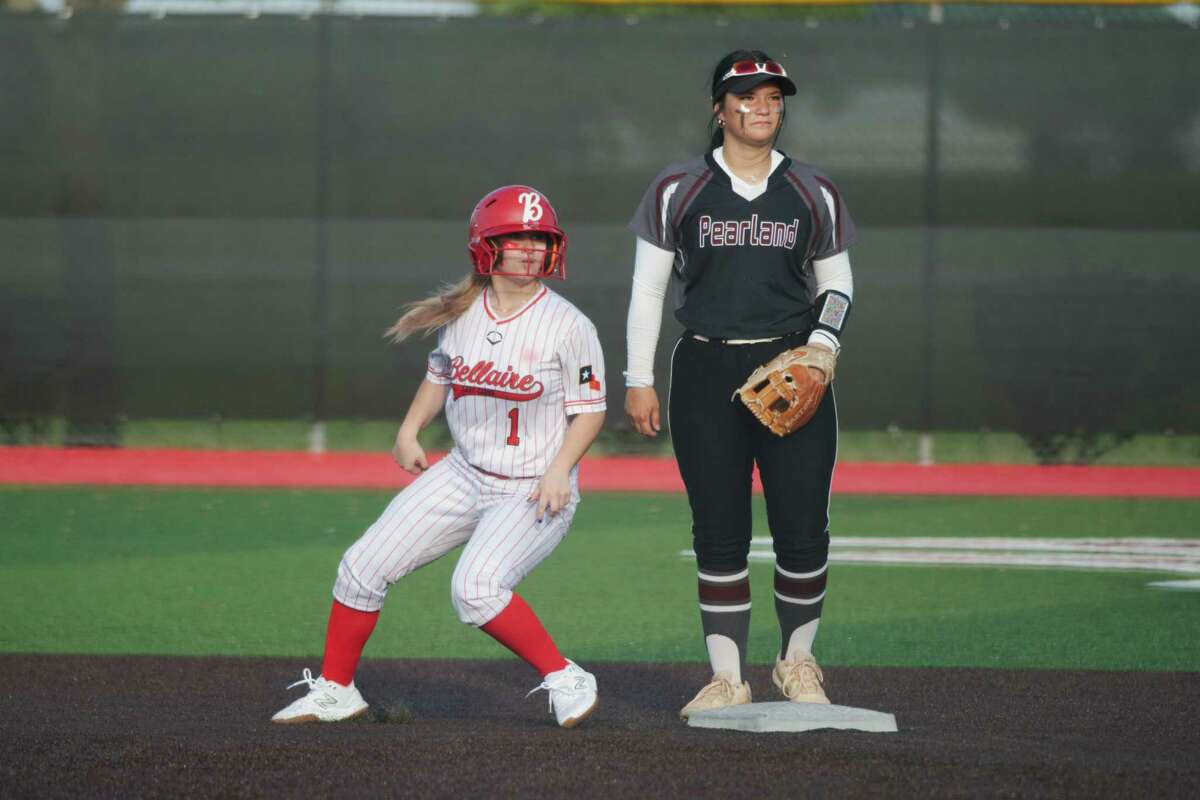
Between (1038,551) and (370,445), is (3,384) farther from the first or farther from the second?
(1038,551)

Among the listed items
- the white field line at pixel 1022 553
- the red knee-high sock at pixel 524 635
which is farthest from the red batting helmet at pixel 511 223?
the white field line at pixel 1022 553

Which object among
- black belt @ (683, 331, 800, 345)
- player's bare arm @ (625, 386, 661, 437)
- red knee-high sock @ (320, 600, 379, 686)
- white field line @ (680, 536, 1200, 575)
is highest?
black belt @ (683, 331, 800, 345)

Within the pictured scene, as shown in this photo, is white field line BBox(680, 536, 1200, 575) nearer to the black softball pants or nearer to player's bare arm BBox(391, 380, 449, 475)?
the black softball pants

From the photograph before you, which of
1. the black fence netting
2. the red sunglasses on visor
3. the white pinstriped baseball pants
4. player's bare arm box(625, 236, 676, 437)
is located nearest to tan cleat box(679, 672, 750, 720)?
the white pinstriped baseball pants

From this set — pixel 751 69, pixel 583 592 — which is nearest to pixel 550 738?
pixel 751 69

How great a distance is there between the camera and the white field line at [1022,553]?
8.35 meters

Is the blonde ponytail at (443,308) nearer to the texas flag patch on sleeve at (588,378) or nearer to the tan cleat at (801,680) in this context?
the texas flag patch on sleeve at (588,378)

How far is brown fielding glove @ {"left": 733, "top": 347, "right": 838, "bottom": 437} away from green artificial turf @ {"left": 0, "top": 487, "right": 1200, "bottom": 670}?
1.72 m

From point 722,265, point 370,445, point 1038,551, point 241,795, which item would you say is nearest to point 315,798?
point 241,795

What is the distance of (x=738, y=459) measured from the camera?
16.3 ft

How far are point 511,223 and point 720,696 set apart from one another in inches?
60.7

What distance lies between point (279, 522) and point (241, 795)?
19.1ft

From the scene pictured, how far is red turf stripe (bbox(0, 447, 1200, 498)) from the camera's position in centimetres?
1134

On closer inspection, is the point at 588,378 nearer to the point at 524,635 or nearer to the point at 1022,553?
the point at 524,635
